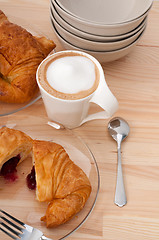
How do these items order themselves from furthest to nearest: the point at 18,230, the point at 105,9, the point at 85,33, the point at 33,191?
the point at 105,9, the point at 85,33, the point at 33,191, the point at 18,230

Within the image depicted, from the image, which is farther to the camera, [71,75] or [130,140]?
[130,140]

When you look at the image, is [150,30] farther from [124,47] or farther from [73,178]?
[73,178]

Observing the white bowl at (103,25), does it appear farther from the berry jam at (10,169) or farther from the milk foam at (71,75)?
the berry jam at (10,169)

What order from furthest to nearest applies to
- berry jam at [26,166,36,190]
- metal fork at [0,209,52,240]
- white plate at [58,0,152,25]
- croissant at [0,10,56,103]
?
white plate at [58,0,152,25] → croissant at [0,10,56,103] → berry jam at [26,166,36,190] → metal fork at [0,209,52,240]

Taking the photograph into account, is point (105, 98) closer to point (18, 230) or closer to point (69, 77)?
point (69, 77)

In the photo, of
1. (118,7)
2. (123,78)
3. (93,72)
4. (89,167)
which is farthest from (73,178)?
(118,7)

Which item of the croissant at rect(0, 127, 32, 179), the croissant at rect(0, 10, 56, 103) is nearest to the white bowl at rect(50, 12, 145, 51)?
the croissant at rect(0, 10, 56, 103)

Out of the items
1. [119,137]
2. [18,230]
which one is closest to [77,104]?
[119,137]

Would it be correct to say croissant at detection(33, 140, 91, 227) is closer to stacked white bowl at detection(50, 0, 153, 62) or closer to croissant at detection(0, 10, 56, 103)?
croissant at detection(0, 10, 56, 103)
